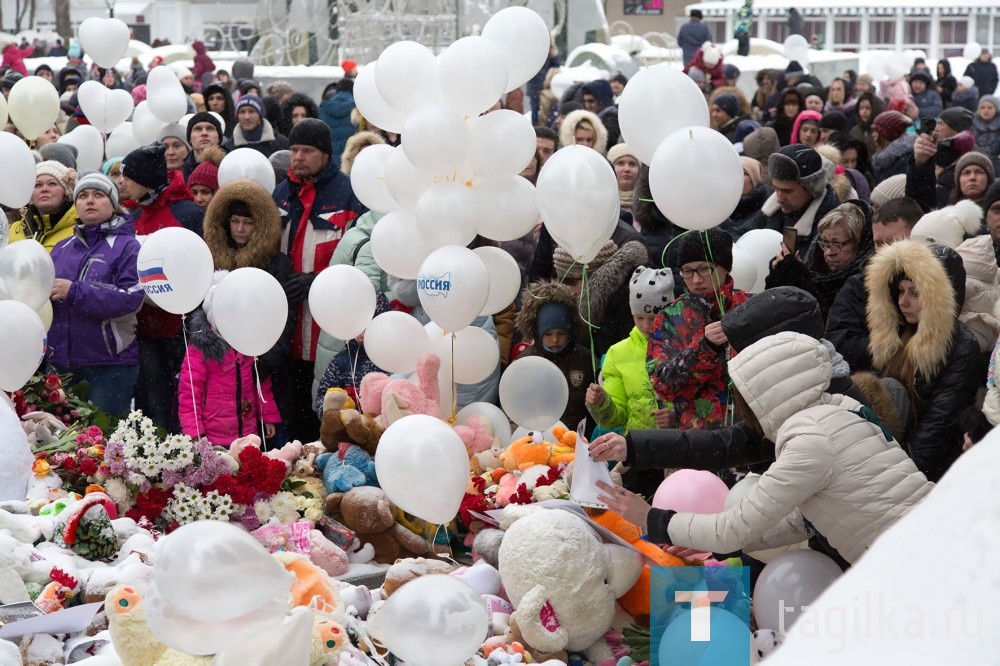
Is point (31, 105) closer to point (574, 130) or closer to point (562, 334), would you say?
point (574, 130)

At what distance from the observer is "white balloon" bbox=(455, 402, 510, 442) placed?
5.10 metres

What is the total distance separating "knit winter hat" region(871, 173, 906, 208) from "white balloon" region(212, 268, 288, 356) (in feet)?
12.2

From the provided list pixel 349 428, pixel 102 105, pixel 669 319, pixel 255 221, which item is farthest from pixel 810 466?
pixel 102 105

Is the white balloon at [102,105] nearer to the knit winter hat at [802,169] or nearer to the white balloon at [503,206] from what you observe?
the white balloon at [503,206]

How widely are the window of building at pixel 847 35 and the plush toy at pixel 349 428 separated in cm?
3108

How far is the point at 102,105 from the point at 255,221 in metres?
4.07

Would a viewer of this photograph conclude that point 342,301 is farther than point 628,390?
Yes

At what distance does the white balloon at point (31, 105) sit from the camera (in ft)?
26.6

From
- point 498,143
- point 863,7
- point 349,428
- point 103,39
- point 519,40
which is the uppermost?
point 863,7

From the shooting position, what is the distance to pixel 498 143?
4.87 metres

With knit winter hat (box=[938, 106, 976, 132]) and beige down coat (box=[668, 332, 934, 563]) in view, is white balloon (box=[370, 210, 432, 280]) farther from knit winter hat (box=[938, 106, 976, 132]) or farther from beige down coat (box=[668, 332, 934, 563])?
knit winter hat (box=[938, 106, 976, 132])

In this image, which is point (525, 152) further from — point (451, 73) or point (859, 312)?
point (859, 312)

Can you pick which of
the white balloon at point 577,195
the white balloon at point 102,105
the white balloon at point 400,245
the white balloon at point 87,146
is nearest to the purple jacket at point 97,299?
the white balloon at point 400,245

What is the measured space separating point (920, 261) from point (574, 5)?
17936mm
